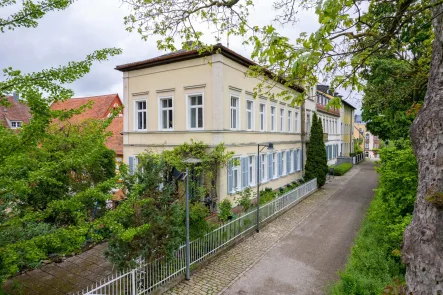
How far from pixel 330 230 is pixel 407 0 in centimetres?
1000

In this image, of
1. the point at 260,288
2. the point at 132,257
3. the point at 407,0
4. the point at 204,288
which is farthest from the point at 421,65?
the point at 132,257

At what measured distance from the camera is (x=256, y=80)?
16875 mm

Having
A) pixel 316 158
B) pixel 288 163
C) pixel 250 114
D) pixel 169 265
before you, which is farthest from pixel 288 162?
pixel 169 265

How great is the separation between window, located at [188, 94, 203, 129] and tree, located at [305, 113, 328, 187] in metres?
10.7

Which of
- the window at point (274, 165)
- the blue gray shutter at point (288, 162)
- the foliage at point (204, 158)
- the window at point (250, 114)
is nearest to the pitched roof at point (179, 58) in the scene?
the window at point (250, 114)

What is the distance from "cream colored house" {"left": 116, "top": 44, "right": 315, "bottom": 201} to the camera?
13.8 metres

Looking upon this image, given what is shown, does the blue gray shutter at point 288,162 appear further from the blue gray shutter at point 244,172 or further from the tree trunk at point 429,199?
the tree trunk at point 429,199

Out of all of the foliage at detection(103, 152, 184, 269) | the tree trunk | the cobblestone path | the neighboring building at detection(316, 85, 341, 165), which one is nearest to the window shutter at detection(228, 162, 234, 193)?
the cobblestone path

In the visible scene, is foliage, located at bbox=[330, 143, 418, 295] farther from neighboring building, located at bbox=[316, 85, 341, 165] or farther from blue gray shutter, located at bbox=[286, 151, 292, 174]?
neighboring building, located at bbox=[316, 85, 341, 165]

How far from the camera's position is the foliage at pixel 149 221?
7.00 metres

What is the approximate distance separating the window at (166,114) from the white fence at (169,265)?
256 inches

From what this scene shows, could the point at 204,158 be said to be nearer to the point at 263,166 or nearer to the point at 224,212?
the point at 224,212

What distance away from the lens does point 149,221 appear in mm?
7109

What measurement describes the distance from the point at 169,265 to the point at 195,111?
27.4ft
